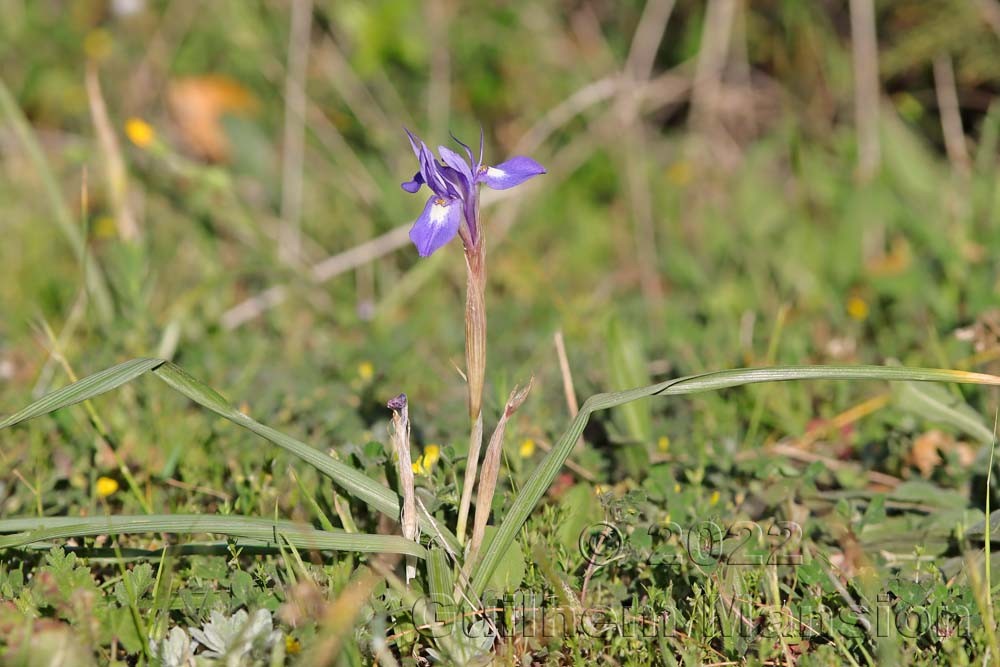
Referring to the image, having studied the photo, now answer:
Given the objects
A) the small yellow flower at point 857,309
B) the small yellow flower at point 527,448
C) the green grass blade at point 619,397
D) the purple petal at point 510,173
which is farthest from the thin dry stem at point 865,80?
the purple petal at point 510,173

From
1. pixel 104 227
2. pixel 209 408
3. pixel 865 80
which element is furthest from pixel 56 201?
pixel 865 80

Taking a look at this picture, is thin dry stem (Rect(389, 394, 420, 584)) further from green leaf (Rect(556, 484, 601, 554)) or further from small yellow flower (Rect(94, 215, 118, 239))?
small yellow flower (Rect(94, 215, 118, 239))

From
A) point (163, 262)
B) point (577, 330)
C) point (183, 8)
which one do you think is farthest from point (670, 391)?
point (183, 8)

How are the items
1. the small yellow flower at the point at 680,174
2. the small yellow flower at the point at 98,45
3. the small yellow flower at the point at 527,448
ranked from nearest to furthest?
the small yellow flower at the point at 527,448 < the small yellow flower at the point at 680,174 < the small yellow flower at the point at 98,45

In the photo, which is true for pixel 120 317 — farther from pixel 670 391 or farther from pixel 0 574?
pixel 670 391

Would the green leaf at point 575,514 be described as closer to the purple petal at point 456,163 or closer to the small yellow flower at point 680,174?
the purple petal at point 456,163

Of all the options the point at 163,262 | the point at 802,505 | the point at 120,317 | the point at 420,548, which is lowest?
the point at 420,548

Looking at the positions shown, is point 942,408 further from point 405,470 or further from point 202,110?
point 202,110
